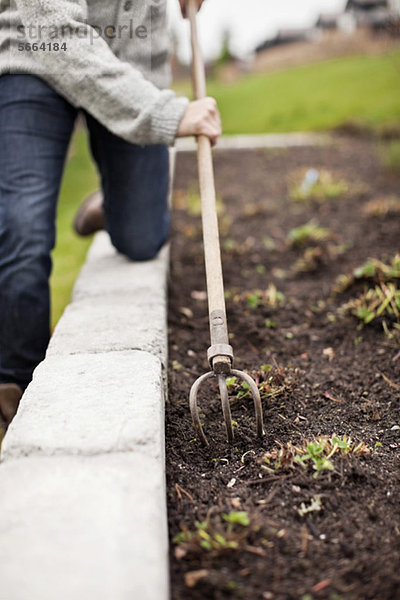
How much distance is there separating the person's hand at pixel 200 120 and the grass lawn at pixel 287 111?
114 centimetres

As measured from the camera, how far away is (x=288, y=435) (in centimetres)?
159

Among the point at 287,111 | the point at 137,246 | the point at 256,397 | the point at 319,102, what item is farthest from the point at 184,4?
the point at 319,102

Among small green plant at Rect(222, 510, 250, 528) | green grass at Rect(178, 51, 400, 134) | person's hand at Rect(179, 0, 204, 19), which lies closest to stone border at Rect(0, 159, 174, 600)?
small green plant at Rect(222, 510, 250, 528)

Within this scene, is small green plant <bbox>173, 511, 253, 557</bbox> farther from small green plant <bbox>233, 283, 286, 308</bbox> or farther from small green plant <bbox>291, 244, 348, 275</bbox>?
small green plant <bbox>291, 244, 348, 275</bbox>

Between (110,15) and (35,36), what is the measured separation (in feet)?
1.26

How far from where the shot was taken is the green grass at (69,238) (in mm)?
2908

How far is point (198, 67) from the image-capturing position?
2314 mm

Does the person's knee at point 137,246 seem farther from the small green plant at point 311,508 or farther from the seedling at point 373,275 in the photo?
the small green plant at point 311,508

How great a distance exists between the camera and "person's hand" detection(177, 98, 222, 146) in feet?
6.38

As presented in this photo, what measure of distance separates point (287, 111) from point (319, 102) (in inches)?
25.1

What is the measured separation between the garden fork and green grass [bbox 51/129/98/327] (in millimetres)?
1066

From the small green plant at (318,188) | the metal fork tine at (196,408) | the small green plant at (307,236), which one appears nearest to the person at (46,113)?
the metal fork tine at (196,408)

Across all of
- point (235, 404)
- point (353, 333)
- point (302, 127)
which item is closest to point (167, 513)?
point (235, 404)

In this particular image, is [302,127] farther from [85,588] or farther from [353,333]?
[85,588]
